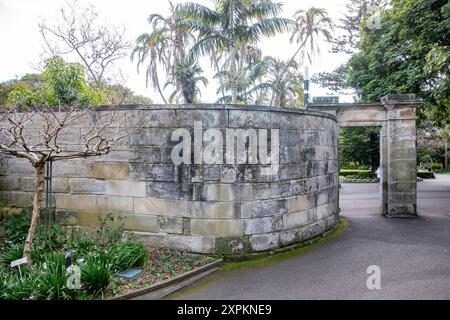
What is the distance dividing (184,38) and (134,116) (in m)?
12.7

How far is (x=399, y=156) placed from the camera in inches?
364

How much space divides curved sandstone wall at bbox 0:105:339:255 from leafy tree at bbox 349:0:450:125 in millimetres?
7336

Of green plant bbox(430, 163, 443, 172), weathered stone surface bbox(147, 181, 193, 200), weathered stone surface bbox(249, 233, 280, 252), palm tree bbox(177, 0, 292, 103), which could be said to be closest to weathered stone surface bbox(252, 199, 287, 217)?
weathered stone surface bbox(249, 233, 280, 252)

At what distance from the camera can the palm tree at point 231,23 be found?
44.5 feet

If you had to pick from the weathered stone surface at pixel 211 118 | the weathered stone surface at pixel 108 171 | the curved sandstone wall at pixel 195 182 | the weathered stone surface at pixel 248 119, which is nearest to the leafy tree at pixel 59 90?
the curved sandstone wall at pixel 195 182

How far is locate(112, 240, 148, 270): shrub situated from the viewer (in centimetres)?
483

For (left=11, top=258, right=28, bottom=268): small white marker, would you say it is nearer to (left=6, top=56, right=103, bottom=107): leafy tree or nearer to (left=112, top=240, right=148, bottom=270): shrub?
(left=112, top=240, right=148, bottom=270): shrub

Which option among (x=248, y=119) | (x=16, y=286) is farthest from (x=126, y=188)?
(x=248, y=119)

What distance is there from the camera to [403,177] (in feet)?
30.6

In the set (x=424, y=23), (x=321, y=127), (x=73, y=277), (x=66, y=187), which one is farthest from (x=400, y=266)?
(x=424, y=23)

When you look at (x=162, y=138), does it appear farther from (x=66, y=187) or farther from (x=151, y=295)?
(x=151, y=295)

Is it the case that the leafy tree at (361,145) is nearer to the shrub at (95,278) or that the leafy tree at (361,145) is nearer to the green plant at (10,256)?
the shrub at (95,278)

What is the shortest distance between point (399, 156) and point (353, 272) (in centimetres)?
572

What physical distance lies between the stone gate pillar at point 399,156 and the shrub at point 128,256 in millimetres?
8075
